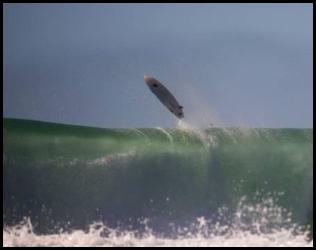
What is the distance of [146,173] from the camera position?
433 centimetres

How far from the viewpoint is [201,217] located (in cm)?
404

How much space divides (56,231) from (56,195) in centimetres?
46

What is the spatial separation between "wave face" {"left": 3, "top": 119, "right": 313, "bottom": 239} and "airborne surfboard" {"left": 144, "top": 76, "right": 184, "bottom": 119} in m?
0.28

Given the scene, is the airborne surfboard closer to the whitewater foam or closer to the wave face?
the wave face

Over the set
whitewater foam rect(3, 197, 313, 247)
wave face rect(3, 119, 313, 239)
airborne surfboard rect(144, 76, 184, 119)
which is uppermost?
airborne surfboard rect(144, 76, 184, 119)

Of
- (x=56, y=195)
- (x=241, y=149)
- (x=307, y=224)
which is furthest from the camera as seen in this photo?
(x=241, y=149)

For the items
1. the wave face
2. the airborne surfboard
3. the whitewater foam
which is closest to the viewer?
the whitewater foam

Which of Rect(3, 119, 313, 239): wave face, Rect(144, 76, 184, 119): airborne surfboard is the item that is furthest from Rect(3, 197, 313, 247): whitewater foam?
Rect(144, 76, 184, 119): airborne surfboard

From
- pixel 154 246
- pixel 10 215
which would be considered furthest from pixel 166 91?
pixel 10 215

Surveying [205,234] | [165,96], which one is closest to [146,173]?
[165,96]

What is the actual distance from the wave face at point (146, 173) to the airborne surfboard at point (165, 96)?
282mm

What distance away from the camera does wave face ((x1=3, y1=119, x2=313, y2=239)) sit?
4.09 metres

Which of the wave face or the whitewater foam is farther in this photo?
the wave face

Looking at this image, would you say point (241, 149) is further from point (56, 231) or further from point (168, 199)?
point (56, 231)
